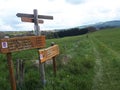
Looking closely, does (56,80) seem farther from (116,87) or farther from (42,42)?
(116,87)

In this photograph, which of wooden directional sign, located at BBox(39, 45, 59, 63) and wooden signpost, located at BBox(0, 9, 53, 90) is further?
wooden directional sign, located at BBox(39, 45, 59, 63)

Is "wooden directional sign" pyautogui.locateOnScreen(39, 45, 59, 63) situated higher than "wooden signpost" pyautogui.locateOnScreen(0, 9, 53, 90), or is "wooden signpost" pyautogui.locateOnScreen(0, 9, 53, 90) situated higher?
"wooden signpost" pyautogui.locateOnScreen(0, 9, 53, 90)

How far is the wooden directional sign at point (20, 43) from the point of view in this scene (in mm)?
8234

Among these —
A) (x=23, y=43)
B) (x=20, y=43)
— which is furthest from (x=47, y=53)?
(x=20, y=43)

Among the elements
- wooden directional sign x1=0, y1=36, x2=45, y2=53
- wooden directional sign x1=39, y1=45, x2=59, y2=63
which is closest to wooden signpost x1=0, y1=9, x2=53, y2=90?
wooden directional sign x1=0, y1=36, x2=45, y2=53

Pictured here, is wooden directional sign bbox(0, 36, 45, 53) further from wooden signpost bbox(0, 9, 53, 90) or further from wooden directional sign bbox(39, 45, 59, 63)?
wooden directional sign bbox(39, 45, 59, 63)

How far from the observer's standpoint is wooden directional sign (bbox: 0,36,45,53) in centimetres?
823

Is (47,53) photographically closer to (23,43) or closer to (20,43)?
(23,43)

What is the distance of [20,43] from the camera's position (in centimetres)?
886

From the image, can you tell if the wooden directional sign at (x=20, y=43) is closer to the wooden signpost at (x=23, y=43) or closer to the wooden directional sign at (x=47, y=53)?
the wooden signpost at (x=23, y=43)

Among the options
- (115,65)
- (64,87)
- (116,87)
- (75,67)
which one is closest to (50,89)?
(64,87)

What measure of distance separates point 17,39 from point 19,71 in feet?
3.94

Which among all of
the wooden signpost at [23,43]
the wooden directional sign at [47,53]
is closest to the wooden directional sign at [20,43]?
the wooden signpost at [23,43]

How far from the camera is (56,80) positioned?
10039mm
